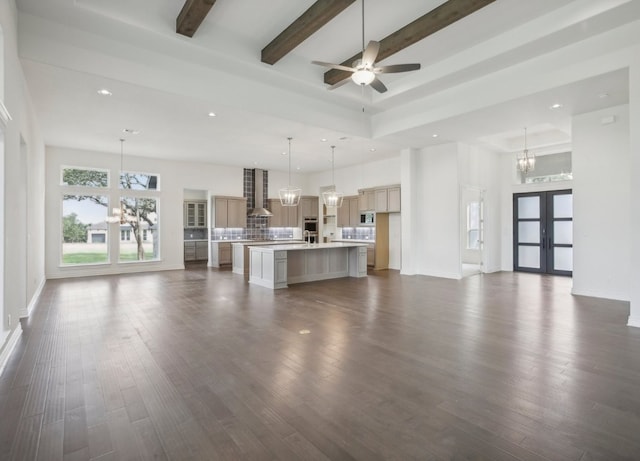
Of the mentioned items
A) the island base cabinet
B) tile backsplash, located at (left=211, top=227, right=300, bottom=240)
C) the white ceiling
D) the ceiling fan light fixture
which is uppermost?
the white ceiling

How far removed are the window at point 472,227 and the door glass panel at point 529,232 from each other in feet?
4.24

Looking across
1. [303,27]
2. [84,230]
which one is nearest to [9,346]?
[303,27]

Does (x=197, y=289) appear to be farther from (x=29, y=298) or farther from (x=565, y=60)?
(x=565, y=60)

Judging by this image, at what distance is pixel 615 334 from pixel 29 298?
842 cm

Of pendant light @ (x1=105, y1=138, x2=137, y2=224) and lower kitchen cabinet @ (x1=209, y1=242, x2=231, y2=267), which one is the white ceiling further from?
lower kitchen cabinet @ (x1=209, y1=242, x2=231, y2=267)

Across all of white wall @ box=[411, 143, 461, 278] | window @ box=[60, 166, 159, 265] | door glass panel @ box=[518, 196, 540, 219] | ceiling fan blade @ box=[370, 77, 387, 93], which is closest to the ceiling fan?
ceiling fan blade @ box=[370, 77, 387, 93]

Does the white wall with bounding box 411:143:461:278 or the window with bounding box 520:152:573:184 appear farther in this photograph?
the window with bounding box 520:152:573:184

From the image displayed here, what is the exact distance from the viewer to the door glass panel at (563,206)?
8.69m

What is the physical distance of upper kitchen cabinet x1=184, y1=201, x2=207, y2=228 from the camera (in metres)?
12.7

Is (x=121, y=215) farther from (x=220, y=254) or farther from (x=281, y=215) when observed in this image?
(x=281, y=215)

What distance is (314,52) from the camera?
5.53 metres

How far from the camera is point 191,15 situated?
4246 mm

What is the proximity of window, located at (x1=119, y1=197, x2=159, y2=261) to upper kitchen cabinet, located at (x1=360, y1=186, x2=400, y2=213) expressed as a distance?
260 inches

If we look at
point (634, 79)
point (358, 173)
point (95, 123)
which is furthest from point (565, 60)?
point (95, 123)
